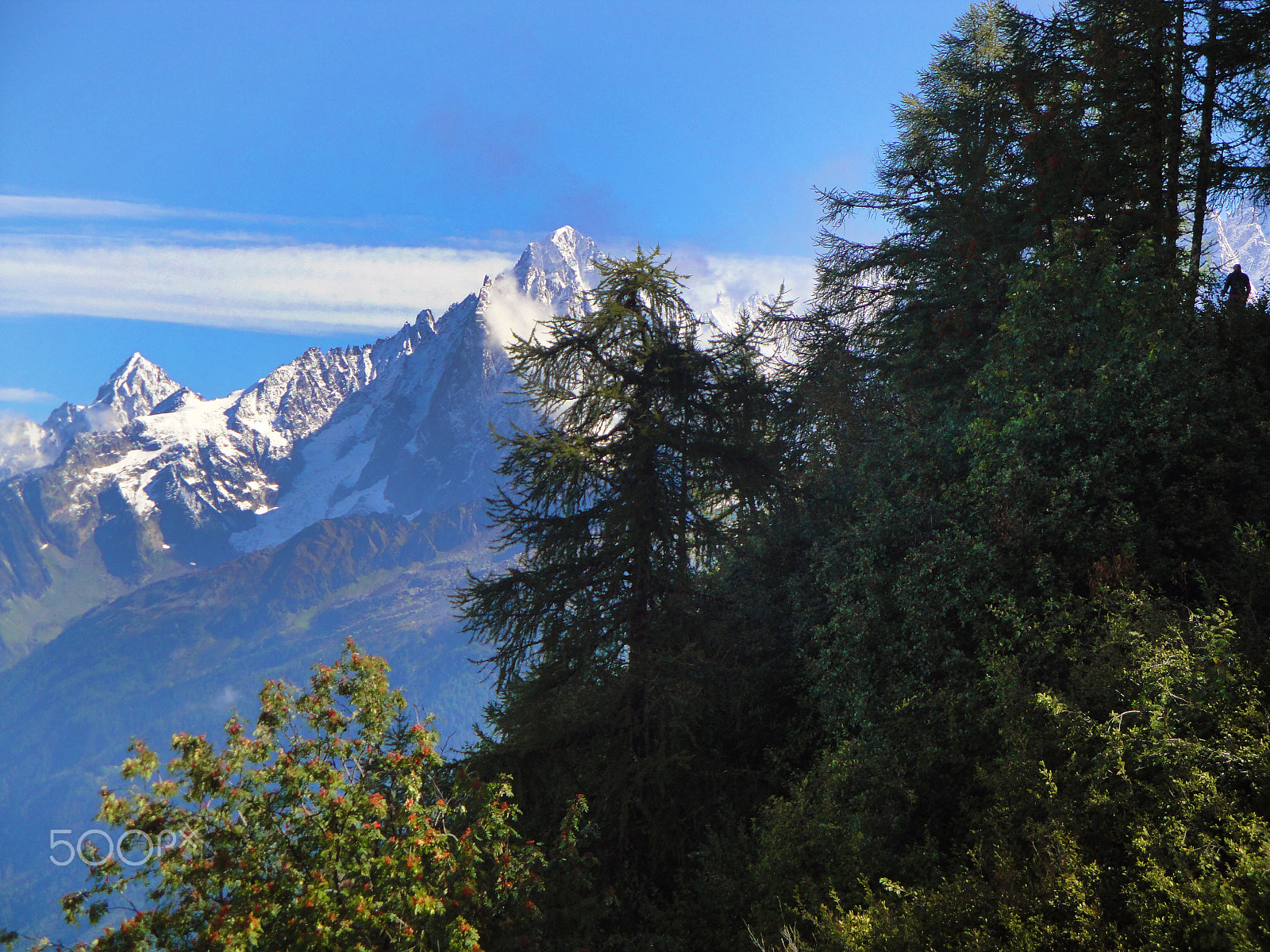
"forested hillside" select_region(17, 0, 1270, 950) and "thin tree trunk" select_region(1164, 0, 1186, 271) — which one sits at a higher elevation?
"thin tree trunk" select_region(1164, 0, 1186, 271)

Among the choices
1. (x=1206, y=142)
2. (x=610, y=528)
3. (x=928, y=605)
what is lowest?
(x=928, y=605)

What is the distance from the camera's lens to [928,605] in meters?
8.82

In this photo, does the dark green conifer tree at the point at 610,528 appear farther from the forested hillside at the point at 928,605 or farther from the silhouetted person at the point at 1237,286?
the silhouetted person at the point at 1237,286

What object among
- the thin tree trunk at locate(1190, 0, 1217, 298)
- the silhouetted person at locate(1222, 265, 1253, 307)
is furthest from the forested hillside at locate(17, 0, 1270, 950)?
the silhouetted person at locate(1222, 265, 1253, 307)

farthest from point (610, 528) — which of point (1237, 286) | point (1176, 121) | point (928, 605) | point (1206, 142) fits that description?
point (1206, 142)

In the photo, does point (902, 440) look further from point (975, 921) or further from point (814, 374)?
point (975, 921)

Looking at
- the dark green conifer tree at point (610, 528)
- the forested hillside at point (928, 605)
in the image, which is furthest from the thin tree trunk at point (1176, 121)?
the dark green conifer tree at point (610, 528)

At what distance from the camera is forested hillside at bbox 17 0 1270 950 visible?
18.6 feet

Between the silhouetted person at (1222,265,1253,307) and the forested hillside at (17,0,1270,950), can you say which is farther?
the silhouetted person at (1222,265,1253,307)

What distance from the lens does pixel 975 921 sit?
5.19 m

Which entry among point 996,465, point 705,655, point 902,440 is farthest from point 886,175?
point 705,655

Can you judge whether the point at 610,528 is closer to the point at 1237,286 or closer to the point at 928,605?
the point at 928,605

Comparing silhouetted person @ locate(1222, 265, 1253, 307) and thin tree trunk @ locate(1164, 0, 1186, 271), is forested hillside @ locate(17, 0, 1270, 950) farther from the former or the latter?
silhouetted person @ locate(1222, 265, 1253, 307)

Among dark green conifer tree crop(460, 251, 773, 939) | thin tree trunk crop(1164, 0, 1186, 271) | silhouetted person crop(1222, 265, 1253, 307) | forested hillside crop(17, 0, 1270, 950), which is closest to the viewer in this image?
forested hillside crop(17, 0, 1270, 950)
